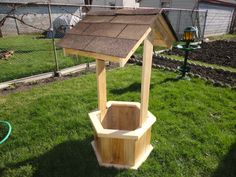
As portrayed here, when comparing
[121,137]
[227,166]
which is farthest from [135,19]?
[227,166]

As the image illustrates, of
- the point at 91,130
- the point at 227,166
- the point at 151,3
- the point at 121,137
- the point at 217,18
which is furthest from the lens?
the point at 151,3

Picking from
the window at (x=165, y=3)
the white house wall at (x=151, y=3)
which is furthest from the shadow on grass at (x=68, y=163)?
the white house wall at (x=151, y=3)

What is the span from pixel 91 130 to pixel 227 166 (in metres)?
2.01

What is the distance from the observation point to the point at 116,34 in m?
1.90

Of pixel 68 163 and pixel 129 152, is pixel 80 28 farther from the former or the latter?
pixel 68 163

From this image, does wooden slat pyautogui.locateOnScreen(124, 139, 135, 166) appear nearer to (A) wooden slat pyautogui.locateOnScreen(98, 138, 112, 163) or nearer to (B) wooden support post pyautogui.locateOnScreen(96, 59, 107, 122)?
(A) wooden slat pyautogui.locateOnScreen(98, 138, 112, 163)

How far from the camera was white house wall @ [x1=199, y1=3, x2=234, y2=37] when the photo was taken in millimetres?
14435

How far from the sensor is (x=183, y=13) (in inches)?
556

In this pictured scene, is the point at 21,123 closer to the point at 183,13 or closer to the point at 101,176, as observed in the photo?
the point at 101,176

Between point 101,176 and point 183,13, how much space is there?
1421 centimetres

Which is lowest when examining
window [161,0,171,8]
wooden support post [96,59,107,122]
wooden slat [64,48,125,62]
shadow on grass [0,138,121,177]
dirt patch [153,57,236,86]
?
shadow on grass [0,138,121,177]

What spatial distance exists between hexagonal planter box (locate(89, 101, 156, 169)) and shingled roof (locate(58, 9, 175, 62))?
3.21ft

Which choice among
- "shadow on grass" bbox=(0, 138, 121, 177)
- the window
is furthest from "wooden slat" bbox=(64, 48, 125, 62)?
the window

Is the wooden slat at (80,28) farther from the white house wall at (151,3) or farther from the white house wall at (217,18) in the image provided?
the white house wall at (151,3)
